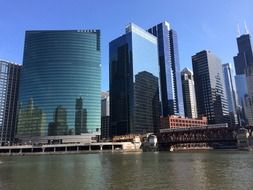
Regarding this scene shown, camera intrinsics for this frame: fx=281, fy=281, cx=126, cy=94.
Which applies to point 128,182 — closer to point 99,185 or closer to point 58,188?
point 99,185

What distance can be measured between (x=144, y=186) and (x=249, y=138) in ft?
550

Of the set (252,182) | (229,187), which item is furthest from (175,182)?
(252,182)

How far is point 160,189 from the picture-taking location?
1492 inches

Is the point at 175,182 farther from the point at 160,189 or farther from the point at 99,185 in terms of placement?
the point at 99,185

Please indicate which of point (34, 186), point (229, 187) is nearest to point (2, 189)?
point (34, 186)

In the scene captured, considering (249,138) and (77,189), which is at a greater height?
(249,138)

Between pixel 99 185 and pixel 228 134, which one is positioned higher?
pixel 228 134

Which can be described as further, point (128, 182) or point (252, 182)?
point (128, 182)

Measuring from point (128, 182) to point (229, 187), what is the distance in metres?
15.1

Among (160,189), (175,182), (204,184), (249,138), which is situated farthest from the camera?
(249,138)

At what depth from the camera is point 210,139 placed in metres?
199

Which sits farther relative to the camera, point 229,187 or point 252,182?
point 252,182

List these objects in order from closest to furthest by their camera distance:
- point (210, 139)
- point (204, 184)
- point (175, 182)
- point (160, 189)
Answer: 1. point (160, 189)
2. point (204, 184)
3. point (175, 182)
4. point (210, 139)

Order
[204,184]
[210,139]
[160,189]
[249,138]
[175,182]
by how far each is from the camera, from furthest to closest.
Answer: [210,139] < [249,138] < [175,182] < [204,184] < [160,189]
